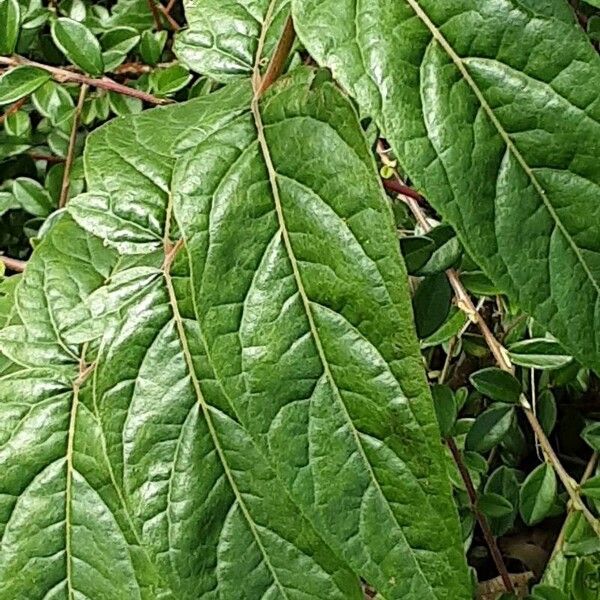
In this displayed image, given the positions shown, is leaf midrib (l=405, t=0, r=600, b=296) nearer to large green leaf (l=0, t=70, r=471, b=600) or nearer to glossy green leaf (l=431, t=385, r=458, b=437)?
large green leaf (l=0, t=70, r=471, b=600)

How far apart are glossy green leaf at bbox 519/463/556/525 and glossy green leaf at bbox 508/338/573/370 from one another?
0.09 meters

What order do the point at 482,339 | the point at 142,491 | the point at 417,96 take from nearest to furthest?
the point at 417,96, the point at 142,491, the point at 482,339

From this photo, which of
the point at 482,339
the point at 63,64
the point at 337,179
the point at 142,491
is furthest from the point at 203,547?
the point at 63,64

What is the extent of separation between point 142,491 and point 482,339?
0.47m

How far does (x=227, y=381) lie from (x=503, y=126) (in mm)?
160

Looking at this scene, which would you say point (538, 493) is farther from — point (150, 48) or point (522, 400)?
point (150, 48)

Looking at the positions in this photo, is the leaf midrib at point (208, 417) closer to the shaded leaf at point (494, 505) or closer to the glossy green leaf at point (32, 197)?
the shaded leaf at point (494, 505)

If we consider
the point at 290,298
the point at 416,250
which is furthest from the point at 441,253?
the point at 290,298

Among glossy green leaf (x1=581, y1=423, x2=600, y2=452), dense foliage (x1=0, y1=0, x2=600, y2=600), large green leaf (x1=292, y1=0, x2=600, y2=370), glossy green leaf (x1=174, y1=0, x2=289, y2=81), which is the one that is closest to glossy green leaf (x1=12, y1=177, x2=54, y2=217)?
dense foliage (x1=0, y1=0, x2=600, y2=600)

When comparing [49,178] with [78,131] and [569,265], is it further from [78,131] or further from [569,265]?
[569,265]

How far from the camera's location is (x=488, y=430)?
0.83 metres

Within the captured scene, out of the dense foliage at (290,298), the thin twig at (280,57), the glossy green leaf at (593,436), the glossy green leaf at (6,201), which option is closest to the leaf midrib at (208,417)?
the dense foliage at (290,298)

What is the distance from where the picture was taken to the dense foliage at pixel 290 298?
42 cm

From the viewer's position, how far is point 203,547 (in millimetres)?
537
